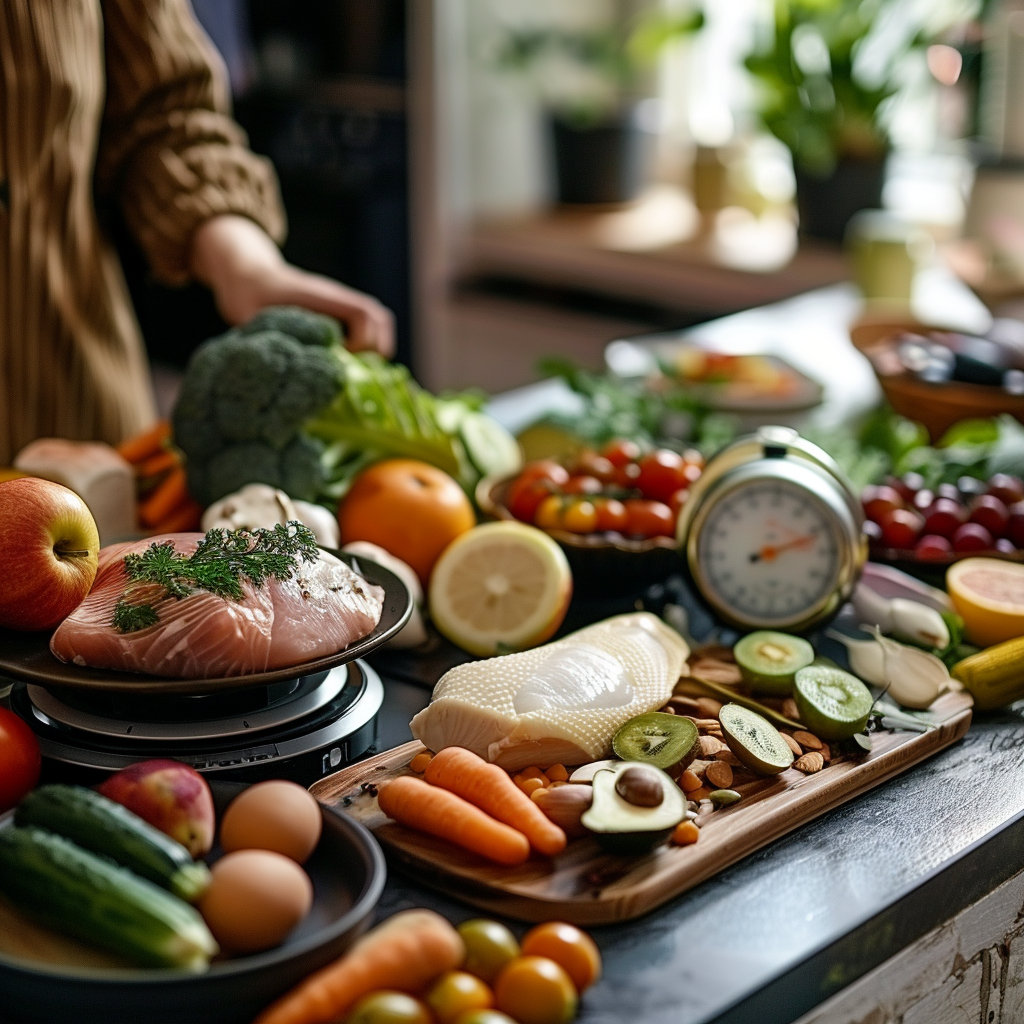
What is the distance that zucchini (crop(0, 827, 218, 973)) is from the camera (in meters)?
0.78

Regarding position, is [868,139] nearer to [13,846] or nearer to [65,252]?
[65,252]

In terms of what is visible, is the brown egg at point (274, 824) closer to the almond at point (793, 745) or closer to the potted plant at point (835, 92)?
the almond at point (793, 745)

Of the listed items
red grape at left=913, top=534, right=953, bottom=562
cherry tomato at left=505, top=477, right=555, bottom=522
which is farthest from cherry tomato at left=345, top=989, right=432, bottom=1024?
red grape at left=913, top=534, right=953, bottom=562

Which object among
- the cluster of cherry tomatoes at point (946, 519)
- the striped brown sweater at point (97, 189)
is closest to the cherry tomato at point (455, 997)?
the cluster of cherry tomatoes at point (946, 519)

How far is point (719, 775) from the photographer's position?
3.59ft

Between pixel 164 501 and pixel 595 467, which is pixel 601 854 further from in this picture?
pixel 164 501

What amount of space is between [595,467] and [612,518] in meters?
0.14

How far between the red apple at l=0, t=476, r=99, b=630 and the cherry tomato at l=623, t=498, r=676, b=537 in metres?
0.65

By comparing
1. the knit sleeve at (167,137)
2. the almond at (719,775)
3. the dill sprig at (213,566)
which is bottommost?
the almond at (719,775)

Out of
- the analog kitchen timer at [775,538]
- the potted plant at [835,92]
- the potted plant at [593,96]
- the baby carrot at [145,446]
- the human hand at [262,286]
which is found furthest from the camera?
the potted plant at [593,96]

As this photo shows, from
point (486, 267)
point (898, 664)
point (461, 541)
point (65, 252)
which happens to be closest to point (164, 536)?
point (461, 541)

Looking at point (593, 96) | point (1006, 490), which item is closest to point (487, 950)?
point (1006, 490)

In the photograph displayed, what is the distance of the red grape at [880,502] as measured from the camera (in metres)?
1.60

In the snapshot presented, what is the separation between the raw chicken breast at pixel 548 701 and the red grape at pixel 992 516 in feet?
1.83
